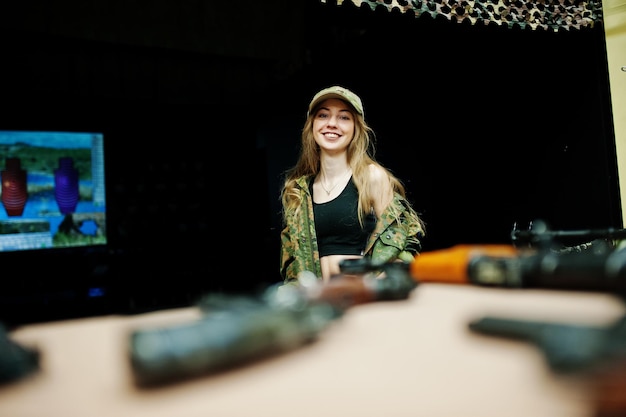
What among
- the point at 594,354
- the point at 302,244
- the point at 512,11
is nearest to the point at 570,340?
the point at 594,354

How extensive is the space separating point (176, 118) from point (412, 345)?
14.3ft

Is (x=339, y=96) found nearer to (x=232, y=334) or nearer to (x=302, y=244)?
(x=302, y=244)

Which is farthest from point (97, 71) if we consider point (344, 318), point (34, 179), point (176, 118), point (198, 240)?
point (344, 318)

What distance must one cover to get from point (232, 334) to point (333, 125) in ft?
5.86

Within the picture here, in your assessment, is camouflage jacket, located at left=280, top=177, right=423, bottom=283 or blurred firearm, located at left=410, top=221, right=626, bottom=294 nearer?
blurred firearm, located at left=410, top=221, right=626, bottom=294

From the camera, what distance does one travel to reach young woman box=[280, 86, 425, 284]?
7.20 feet

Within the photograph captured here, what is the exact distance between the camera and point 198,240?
4617 mm

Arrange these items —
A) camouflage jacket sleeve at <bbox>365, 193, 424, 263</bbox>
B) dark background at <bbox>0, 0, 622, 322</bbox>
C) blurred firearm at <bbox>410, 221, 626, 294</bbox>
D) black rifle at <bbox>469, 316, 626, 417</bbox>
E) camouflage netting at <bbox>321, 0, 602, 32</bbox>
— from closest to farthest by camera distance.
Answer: black rifle at <bbox>469, 316, 626, 417</bbox> < blurred firearm at <bbox>410, 221, 626, 294</bbox> < camouflage jacket sleeve at <bbox>365, 193, 424, 263</bbox> < camouflage netting at <bbox>321, 0, 602, 32</bbox> < dark background at <bbox>0, 0, 622, 322</bbox>

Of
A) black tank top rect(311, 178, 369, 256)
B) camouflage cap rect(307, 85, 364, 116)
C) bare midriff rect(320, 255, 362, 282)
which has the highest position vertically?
camouflage cap rect(307, 85, 364, 116)

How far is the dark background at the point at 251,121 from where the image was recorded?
3.44 m

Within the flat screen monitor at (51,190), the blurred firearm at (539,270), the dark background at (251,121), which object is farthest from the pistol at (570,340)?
the flat screen monitor at (51,190)

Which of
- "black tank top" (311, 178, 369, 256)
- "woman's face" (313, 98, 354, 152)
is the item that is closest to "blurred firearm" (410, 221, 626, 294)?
"black tank top" (311, 178, 369, 256)

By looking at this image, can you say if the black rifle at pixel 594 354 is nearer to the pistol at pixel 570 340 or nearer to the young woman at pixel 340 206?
the pistol at pixel 570 340

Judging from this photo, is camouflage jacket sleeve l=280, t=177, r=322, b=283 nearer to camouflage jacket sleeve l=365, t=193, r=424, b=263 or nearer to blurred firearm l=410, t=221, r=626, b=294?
camouflage jacket sleeve l=365, t=193, r=424, b=263
